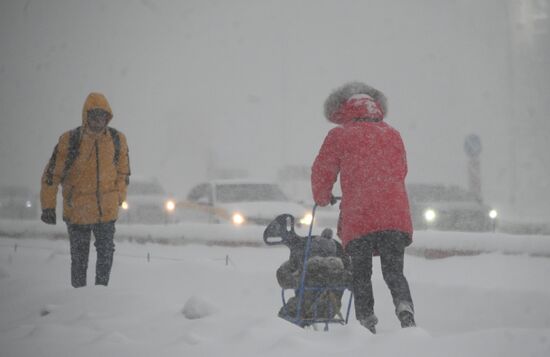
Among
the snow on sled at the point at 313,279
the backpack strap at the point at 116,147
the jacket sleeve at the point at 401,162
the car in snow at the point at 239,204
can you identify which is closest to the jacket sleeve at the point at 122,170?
the backpack strap at the point at 116,147

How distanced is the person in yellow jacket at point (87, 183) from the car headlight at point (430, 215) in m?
10.4

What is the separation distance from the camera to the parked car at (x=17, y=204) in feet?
84.5

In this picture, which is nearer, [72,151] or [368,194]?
[368,194]

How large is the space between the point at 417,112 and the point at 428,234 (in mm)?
125093

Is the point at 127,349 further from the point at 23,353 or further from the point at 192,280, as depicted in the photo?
the point at 192,280

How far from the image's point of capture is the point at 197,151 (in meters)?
92.1

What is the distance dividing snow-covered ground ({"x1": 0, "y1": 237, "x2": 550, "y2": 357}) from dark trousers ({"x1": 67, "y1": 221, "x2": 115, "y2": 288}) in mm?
197

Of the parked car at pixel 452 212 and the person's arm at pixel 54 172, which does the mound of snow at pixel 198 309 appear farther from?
the parked car at pixel 452 212

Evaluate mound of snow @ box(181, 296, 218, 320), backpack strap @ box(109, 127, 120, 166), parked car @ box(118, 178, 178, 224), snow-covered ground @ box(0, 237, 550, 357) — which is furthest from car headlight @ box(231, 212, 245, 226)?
mound of snow @ box(181, 296, 218, 320)

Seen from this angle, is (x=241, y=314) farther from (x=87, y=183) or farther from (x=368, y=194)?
(x=87, y=183)

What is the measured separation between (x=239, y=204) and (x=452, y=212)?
485 cm

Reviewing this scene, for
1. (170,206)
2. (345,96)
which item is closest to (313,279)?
(345,96)

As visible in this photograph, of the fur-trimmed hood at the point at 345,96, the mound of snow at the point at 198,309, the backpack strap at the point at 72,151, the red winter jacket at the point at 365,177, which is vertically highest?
the fur-trimmed hood at the point at 345,96

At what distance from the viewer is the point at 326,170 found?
457 cm
